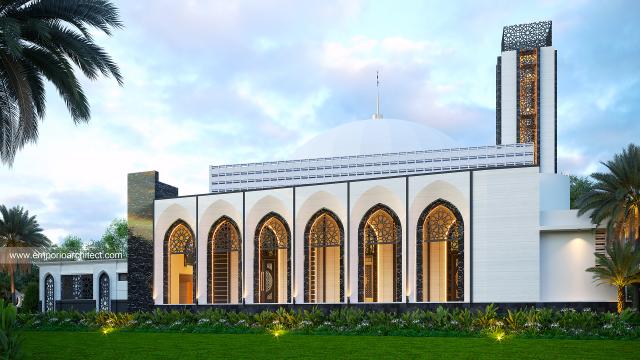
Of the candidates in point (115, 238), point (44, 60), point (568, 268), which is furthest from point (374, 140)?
point (115, 238)

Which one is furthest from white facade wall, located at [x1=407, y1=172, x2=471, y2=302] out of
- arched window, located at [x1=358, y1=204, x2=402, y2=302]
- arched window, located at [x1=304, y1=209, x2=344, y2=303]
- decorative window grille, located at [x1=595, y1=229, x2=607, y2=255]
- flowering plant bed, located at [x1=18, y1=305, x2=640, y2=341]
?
decorative window grille, located at [x1=595, y1=229, x2=607, y2=255]

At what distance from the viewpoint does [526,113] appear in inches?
1235

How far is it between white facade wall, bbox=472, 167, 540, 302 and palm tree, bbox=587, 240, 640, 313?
2.04 m

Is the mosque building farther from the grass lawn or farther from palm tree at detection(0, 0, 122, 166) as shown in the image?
palm tree at detection(0, 0, 122, 166)

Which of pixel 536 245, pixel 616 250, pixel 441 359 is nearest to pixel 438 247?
pixel 536 245

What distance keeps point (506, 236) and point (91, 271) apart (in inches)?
1075

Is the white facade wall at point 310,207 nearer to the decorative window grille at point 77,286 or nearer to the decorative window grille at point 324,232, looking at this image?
the decorative window grille at point 324,232

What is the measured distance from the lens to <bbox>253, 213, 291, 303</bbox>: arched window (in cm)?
3008

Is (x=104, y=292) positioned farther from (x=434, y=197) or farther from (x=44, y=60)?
(x=44, y=60)

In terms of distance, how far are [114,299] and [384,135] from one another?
1924cm

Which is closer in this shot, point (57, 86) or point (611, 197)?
point (57, 86)

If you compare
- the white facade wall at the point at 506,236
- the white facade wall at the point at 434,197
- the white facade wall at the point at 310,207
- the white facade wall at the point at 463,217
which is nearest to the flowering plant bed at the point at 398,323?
the white facade wall at the point at 506,236

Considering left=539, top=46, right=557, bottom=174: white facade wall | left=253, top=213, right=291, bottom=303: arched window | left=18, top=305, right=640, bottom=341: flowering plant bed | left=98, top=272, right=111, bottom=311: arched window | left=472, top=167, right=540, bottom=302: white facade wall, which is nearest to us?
left=18, top=305, right=640, bottom=341: flowering plant bed

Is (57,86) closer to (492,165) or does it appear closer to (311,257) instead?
(311,257)
